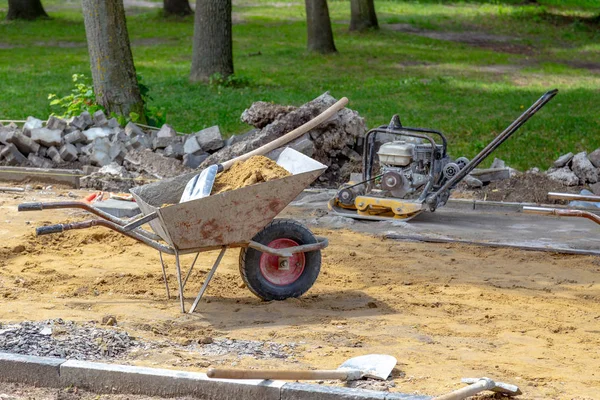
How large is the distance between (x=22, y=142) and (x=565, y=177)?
6.40 metres

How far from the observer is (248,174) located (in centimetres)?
686

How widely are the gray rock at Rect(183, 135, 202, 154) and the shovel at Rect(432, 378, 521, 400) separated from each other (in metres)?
6.94

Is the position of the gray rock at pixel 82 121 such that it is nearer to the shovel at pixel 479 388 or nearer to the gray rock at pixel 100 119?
the gray rock at pixel 100 119

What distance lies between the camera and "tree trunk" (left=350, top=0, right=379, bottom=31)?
88.9ft

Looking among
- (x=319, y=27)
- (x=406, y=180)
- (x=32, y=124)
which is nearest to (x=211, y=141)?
(x=32, y=124)

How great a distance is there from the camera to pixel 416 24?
2991 cm

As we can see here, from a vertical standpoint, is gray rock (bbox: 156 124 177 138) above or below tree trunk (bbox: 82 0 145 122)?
below

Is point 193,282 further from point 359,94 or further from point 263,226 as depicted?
point 359,94

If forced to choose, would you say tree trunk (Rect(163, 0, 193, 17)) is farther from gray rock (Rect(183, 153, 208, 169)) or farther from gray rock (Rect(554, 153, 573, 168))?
gray rock (Rect(554, 153, 573, 168))

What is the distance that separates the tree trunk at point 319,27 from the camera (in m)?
21.6

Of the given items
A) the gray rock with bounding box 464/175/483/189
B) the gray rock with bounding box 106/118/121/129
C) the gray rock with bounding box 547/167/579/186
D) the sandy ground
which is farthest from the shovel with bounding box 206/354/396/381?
the gray rock with bounding box 106/118/121/129

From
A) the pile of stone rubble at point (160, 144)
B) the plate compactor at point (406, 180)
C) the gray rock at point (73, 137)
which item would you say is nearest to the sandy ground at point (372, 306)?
the plate compactor at point (406, 180)

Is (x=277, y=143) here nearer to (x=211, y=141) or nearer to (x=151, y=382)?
(x=151, y=382)

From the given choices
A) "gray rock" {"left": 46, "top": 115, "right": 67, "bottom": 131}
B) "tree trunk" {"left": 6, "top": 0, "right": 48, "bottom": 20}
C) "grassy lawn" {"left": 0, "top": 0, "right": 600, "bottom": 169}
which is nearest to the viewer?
"gray rock" {"left": 46, "top": 115, "right": 67, "bottom": 131}
